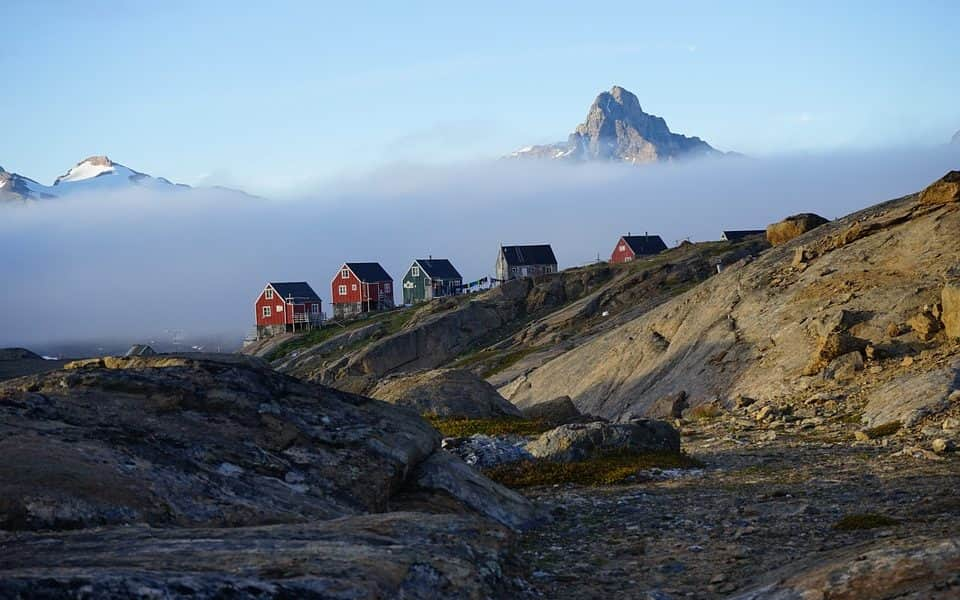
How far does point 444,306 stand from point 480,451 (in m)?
97.8

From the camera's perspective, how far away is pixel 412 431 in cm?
1880

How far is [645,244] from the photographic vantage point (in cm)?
16588

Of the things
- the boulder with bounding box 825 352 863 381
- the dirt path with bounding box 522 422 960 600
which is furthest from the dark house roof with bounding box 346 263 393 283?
the dirt path with bounding box 522 422 960 600

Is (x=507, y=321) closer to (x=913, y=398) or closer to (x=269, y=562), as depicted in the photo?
(x=913, y=398)

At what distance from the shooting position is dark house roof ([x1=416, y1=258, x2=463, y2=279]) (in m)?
160

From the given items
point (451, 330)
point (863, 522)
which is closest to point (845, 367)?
point (863, 522)

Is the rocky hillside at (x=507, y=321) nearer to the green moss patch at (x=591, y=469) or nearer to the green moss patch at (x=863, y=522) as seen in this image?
the green moss patch at (x=591, y=469)

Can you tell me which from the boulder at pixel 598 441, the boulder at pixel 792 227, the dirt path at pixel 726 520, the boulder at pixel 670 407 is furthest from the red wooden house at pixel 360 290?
the dirt path at pixel 726 520

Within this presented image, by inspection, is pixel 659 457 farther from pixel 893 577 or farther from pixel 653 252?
pixel 653 252

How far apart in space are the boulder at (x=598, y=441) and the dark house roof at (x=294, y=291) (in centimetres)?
12894

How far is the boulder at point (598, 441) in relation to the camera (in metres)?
25.3

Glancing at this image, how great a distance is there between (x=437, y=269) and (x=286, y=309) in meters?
24.3

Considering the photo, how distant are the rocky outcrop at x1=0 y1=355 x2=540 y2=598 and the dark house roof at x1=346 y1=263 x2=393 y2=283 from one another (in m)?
132

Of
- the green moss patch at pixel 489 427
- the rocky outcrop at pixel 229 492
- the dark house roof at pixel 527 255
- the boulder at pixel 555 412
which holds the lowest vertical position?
the boulder at pixel 555 412
